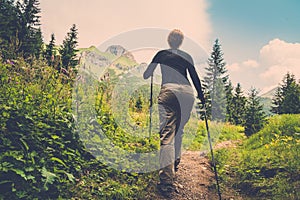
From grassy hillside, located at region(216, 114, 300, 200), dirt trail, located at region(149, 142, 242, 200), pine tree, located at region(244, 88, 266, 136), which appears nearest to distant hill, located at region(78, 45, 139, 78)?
dirt trail, located at region(149, 142, 242, 200)

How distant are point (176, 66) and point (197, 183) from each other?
2430 millimetres

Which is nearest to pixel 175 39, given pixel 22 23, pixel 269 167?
pixel 269 167

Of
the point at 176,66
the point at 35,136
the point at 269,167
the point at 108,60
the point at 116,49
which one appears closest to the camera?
the point at 35,136

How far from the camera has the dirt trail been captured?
20.1ft

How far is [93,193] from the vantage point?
17.2 ft

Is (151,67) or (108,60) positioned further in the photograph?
(108,60)

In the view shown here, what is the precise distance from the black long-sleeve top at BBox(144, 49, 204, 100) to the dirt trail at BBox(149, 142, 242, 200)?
5.82 feet

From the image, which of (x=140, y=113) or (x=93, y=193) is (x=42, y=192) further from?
(x=140, y=113)

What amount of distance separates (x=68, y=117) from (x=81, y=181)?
3.77 ft

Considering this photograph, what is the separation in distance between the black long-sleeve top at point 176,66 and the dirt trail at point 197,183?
1775 millimetres

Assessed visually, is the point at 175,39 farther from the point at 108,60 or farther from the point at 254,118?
the point at 254,118

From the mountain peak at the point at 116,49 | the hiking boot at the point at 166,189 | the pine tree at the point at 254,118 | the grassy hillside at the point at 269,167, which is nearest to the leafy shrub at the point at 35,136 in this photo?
the mountain peak at the point at 116,49

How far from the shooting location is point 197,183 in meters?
6.69

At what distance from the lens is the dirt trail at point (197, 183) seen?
242 inches
